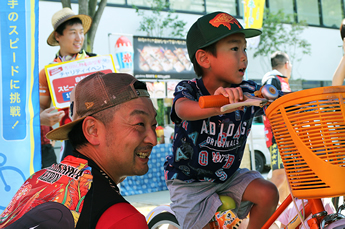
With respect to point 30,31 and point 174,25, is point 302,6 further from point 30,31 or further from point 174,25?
point 30,31

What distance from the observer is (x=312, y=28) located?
1688 centimetres

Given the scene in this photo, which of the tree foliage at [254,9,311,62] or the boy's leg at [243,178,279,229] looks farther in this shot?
the tree foliage at [254,9,311,62]

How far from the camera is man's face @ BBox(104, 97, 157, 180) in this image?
141 cm

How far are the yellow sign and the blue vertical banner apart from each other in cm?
505

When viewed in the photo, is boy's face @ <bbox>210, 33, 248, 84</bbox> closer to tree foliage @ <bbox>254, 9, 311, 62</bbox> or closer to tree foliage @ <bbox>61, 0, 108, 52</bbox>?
tree foliage @ <bbox>61, 0, 108, 52</bbox>

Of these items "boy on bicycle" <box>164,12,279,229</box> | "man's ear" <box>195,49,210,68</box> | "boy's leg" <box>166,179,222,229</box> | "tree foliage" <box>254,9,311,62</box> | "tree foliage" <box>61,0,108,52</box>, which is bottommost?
"boy's leg" <box>166,179,222,229</box>

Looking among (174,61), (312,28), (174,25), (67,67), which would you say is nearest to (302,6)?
(312,28)

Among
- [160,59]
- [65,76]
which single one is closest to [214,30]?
[65,76]

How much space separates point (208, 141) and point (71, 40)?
2.14 metres

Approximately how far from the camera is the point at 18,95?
3.11 metres

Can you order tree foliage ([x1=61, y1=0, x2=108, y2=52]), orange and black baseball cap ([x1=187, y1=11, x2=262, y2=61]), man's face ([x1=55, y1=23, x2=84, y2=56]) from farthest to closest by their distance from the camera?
tree foliage ([x1=61, y1=0, x2=108, y2=52]) < man's face ([x1=55, y1=23, x2=84, y2=56]) < orange and black baseball cap ([x1=187, y1=11, x2=262, y2=61])

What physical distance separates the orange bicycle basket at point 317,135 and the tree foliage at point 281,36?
576 inches

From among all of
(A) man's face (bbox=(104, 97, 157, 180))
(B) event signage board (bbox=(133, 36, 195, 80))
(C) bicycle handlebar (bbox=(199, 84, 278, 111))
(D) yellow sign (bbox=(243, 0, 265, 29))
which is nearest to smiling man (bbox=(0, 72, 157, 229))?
(A) man's face (bbox=(104, 97, 157, 180))

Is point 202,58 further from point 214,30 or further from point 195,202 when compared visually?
point 195,202
